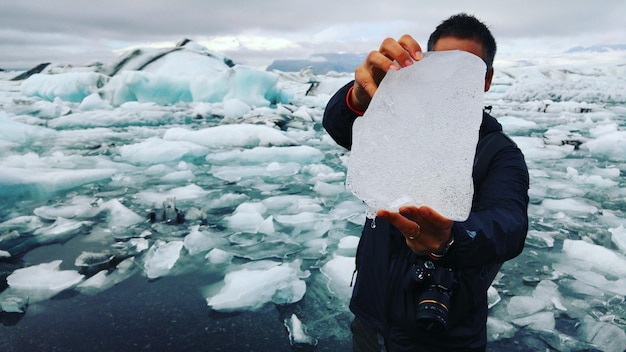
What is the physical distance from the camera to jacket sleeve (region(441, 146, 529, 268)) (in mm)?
981

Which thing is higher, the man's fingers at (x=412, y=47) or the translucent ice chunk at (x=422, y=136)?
the man's fingers at (x=412, y=47)

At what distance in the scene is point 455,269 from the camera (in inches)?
43.8

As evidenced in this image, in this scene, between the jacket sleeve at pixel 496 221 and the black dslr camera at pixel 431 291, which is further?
the black dslr camera at pixel 431 291

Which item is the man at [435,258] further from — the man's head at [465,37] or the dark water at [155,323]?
the dark water at [155,323]

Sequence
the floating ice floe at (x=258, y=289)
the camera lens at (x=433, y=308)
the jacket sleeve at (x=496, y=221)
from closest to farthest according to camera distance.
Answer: the jacket sleeve at (x=496, y=221) < the camera lens at (x=433, y=308) < the floating ice floe at (x=258, y=289)

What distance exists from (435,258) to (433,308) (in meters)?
0.31

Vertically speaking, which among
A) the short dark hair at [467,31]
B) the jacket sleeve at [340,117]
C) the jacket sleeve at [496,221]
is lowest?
the jacket sleeve at [496,221]

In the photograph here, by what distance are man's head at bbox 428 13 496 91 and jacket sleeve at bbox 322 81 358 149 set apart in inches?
13.5

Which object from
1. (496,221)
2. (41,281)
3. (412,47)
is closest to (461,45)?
(412,47)

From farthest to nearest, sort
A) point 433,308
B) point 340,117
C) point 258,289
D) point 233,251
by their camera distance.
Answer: point 233,251, point 258,289, point 340,117, point 433,308

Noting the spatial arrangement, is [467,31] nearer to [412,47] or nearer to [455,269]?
[412,47]

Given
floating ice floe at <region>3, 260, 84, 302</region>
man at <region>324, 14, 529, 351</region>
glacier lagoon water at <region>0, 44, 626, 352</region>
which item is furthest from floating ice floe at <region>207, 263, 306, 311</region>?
man at <region>324, 14, 529, 351</region>

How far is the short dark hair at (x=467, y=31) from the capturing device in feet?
4.36

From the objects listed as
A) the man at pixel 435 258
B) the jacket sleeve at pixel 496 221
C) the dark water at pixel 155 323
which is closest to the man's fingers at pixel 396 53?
the man at pixel 435 258
